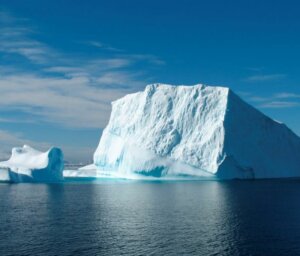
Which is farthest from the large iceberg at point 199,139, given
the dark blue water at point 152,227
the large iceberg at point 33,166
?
the dark blue water at point 152,227

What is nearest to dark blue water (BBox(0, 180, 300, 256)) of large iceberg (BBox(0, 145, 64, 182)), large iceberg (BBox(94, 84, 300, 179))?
large iceberg (BBox(94, 84, 300, 179))

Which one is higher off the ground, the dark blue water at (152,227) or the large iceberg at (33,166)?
the large iceberg at (33,166)

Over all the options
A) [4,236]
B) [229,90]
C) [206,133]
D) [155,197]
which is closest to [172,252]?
[4,236]

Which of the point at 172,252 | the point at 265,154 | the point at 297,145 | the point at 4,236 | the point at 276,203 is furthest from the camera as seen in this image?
the point at 297,145

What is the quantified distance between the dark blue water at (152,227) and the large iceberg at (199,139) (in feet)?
86.2

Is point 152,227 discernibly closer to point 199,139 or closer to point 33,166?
point 199,139

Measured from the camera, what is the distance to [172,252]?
21.4 meters

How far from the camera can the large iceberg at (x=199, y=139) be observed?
228 feet

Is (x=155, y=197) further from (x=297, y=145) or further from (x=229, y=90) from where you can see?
(x=297, y=145)

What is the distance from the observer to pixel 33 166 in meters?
73.0

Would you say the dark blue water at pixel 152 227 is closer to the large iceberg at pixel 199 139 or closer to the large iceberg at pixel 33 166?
the large iceberg at pixel 199 139

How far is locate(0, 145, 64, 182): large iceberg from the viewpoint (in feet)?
238

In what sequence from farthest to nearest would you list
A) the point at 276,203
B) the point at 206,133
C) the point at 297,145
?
the point at 297,145 → the point at 206,133 → the point at 276,203

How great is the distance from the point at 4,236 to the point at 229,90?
55065 millimetres
